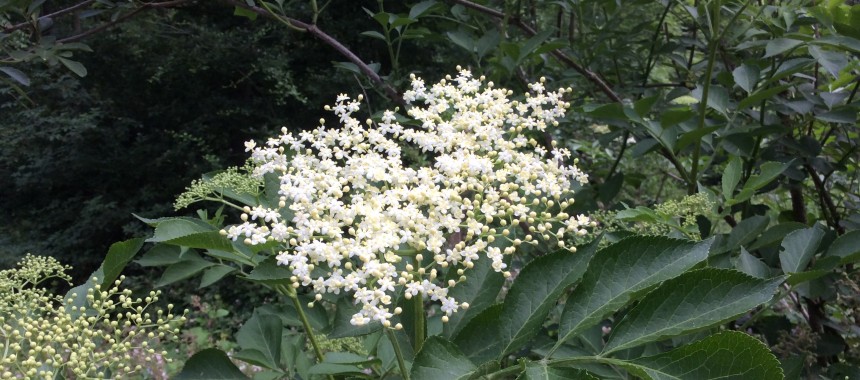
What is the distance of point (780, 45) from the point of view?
1.38m

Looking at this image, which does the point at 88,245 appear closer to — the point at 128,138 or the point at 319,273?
the point at 128,138

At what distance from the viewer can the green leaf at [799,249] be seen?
1105 millimetres

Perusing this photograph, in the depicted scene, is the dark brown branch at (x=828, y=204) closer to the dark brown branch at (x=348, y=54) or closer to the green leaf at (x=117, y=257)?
the dark brown branch at (x=348, y=54)

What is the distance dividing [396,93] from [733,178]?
3.04 feet

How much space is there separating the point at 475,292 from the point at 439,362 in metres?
0.20

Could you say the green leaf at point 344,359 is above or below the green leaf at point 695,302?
below

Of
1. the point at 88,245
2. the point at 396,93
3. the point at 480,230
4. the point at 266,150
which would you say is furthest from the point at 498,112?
the point at 88,245

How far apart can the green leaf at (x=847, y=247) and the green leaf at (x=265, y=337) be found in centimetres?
92

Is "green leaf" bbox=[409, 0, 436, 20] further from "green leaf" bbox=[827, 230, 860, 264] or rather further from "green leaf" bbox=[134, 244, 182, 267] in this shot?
"green leaf" bbox=[827, 230, 860, 264]

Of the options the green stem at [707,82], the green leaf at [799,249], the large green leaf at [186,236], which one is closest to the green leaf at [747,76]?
the green stem at [707,82]

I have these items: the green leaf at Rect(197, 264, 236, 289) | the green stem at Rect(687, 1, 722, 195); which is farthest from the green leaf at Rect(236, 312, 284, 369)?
the green stem at Rect(687, 1, 722, 195)

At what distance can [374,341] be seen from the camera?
46.0 inches

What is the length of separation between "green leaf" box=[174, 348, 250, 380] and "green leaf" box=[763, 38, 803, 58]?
118 cm

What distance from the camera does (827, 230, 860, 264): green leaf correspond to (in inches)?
43.1
